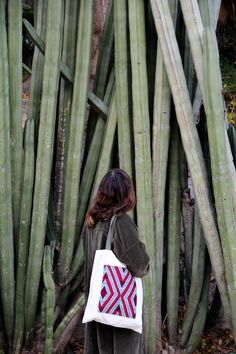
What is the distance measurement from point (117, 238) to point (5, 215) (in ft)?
6.15

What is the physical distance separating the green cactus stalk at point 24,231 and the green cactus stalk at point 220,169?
152 centimetres

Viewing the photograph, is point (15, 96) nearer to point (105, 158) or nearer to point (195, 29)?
point (105, 158)

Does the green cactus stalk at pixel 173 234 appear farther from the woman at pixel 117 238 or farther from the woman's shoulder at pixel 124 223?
the woman's shoulder at pixel 124 223

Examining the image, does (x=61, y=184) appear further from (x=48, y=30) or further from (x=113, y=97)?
(x=48, y=30)

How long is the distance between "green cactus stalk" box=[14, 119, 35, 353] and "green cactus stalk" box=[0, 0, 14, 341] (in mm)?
64

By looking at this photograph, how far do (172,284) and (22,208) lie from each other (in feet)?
4.71

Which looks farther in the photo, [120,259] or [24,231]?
[24,231]

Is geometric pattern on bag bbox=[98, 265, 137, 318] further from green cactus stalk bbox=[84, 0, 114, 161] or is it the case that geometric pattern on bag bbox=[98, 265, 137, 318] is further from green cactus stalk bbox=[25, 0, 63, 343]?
green cactus stalk bbox=[84, 0, 114, 161]

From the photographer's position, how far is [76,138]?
5.36 meters

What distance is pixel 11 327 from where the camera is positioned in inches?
204

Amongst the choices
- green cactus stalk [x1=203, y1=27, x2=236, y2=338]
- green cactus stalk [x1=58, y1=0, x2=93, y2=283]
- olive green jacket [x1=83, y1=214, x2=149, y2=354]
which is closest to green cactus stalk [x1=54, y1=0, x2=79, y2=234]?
green cactus stalk [x1=58, y1=0, x2=93, y2=283]

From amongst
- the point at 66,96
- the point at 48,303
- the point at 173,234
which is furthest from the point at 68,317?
the point at 66,96

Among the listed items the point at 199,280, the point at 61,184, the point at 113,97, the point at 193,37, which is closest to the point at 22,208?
the point at 61,184

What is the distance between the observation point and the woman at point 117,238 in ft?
11.3
